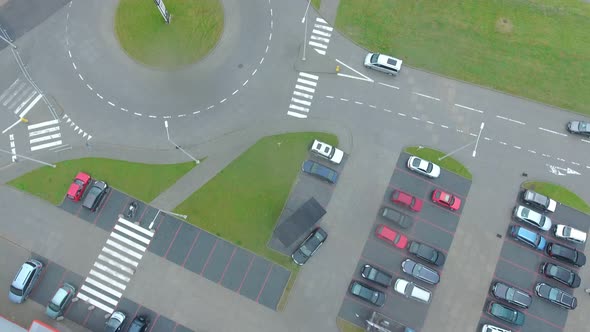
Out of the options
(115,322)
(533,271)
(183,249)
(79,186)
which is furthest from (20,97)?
(533,271)

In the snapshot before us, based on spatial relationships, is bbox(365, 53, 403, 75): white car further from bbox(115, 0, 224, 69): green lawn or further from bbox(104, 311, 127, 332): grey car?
bbox(104, 311, 127, 332): grey car

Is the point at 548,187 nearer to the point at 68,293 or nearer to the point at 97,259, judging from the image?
the point at 97,259

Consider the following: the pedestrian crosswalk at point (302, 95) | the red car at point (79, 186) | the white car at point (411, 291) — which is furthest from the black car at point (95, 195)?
the white car at point (411, 291)

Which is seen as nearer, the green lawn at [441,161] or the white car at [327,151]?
the white car at [327,151]

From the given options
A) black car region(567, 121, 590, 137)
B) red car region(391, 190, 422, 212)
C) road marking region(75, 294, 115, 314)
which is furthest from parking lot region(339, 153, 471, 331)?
road marking region(75, 294, 115, 314)

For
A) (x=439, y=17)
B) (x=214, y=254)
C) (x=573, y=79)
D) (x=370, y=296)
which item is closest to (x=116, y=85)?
(x=214, y=254)

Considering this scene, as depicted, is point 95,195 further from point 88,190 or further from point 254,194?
point 254,194

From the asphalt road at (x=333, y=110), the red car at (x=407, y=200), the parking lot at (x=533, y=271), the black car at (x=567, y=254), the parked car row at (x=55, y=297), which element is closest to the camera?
the parked car row at (x=55, y=297)

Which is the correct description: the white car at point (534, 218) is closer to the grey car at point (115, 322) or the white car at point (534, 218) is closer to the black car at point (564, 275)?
the black car at point (564, 275)
